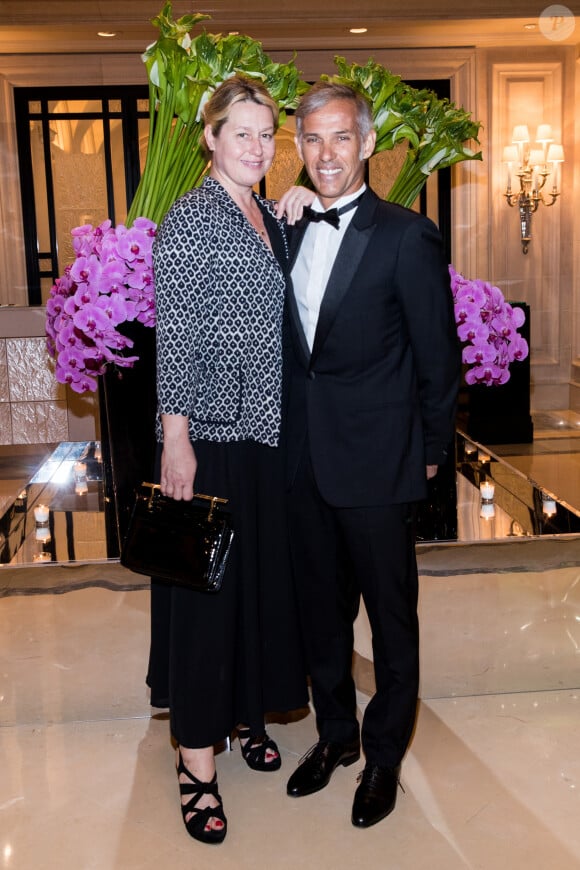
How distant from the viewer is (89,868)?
1.83m

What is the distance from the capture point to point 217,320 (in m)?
1.83

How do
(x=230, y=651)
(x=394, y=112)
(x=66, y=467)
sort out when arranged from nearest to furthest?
(x=230, y=651) < (x=394, y=112) < (x=66, y=467)

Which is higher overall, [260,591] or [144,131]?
[144,131]

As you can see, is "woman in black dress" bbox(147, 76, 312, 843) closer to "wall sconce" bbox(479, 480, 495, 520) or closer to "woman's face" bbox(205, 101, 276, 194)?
"woman's face" bbox(205, 101, 276, 194)

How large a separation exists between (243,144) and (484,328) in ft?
3.94

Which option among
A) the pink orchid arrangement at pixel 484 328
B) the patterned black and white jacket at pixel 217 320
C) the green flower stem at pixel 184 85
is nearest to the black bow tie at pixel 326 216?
the patterned black and white jacket at pixel 217 320

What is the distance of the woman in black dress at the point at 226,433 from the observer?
1.80m

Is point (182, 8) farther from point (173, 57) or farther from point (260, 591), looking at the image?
point (260, 591)

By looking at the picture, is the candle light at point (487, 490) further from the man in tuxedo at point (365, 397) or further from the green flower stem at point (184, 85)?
the green flower stem at point (184, 85)

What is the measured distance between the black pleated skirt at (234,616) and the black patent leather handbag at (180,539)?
6 cm

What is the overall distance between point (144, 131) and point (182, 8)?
139cm

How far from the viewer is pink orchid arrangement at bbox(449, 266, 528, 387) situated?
9.11ft

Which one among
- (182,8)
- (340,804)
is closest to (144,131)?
(182,8)

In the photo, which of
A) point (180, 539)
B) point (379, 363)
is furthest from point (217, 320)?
point (180, 539)
